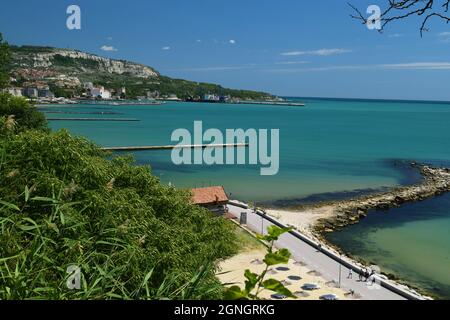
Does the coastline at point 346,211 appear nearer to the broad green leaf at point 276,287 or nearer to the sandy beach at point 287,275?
the sandy beach at point 287,275

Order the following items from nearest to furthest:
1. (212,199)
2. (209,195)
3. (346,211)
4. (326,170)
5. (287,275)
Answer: (287,275), (212,199), (209,195), (346,211), (326,170)

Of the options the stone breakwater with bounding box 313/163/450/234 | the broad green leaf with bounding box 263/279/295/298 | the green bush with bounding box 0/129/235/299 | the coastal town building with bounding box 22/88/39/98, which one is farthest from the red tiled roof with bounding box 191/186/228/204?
the coastal town building with bounding box 22/88/39/98

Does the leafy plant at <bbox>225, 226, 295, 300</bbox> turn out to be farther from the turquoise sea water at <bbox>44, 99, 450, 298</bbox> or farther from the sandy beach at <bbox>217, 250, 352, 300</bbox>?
→ the turquoise sea water at <bbox>44, 99, 450, 298</bbox>

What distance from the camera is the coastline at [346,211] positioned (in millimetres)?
27703

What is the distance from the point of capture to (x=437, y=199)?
4147cm

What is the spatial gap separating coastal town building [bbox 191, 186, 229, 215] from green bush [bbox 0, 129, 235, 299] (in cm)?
1268

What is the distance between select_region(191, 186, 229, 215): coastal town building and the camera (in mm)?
28547

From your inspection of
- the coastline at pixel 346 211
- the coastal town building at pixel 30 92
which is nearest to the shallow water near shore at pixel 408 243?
the coastline at pixel 346 211

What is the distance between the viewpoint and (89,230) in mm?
8234

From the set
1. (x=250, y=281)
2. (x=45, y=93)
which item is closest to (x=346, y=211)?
(x=250, y=281)

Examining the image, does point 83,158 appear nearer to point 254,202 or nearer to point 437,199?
point 254,202

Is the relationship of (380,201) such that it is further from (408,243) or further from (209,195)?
(209,195)

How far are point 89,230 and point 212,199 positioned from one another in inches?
814
